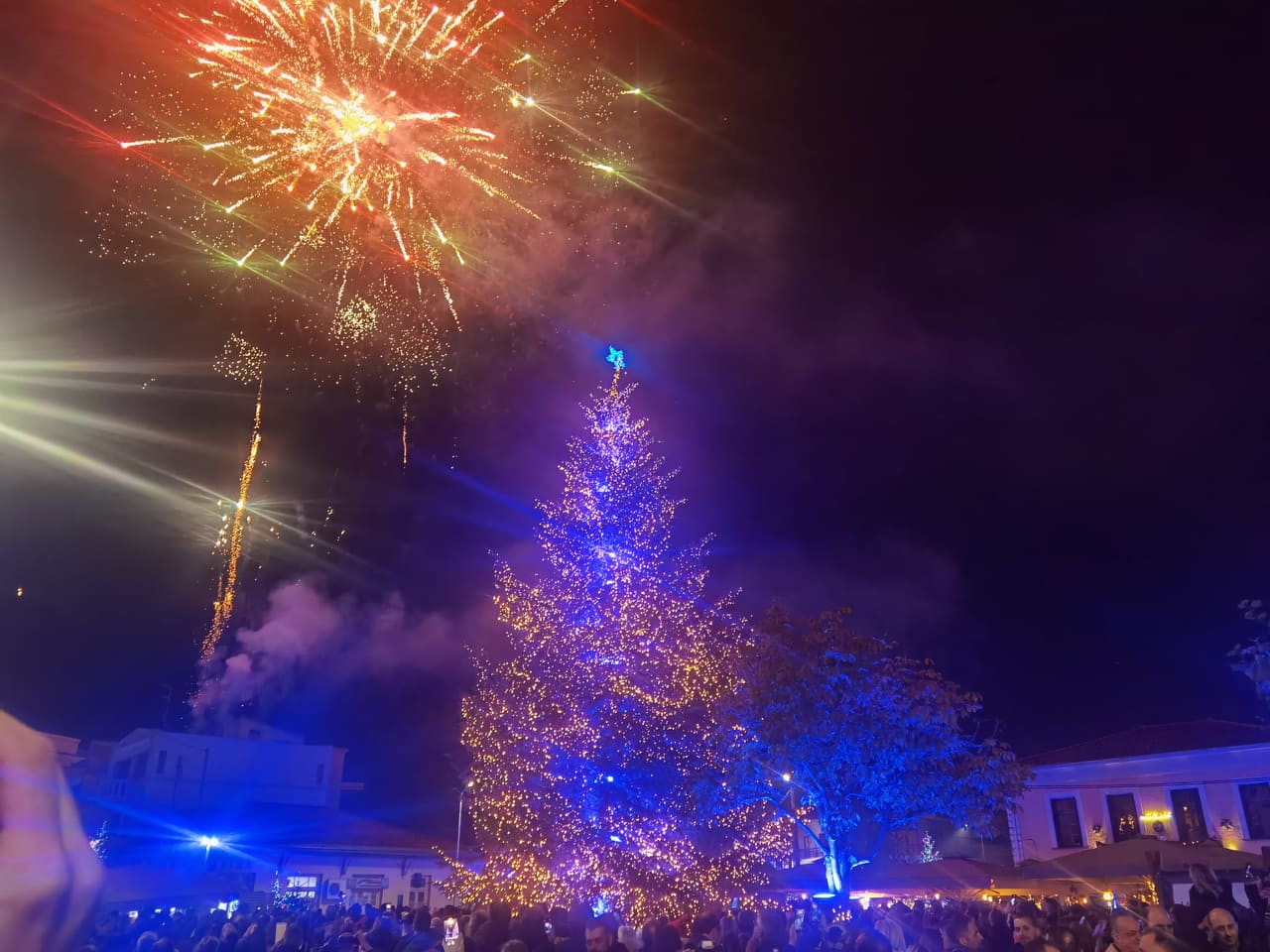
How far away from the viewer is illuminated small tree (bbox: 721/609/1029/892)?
19.8 m

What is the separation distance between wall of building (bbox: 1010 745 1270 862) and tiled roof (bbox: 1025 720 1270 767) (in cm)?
25

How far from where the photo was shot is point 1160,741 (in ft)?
110

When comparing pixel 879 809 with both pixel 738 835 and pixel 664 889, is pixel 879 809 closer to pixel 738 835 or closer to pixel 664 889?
pixel 738 835

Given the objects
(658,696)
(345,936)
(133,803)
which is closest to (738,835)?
(658,696)

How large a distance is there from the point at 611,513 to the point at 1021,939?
16.5m

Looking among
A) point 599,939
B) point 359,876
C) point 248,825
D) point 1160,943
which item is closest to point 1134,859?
point 599,939

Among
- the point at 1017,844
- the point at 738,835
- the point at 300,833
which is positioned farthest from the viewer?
the point at 300,833

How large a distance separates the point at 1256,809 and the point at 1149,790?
3.35 m

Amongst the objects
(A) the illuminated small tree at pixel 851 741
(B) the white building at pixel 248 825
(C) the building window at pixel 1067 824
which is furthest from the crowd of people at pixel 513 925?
(C) the building window at pixel 1067 824

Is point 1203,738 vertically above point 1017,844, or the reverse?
point 1203,738

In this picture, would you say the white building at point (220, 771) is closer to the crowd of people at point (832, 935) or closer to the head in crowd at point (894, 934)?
the crowd of people at point (832, 935)

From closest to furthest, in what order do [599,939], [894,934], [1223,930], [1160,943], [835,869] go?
[1160,943]
[1223,930]
[599,939]
[894,934]
[835,869]

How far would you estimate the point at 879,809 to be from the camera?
67.3 feet

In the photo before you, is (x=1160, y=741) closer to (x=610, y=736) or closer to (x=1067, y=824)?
(x=1067, y=824)
